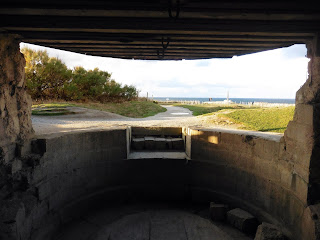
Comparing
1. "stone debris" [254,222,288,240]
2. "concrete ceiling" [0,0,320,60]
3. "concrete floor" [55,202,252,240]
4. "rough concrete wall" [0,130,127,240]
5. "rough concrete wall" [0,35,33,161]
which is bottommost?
"concrete floor" [55,202,252,240]

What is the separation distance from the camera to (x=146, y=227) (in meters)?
6.32

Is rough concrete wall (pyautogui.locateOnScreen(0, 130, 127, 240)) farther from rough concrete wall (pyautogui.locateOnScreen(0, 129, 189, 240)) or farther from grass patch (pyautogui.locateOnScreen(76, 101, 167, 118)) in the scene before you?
grass patch (pyautogui.locateOnScreen(76, 101, 167, 118))

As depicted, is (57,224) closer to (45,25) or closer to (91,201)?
(91,201)

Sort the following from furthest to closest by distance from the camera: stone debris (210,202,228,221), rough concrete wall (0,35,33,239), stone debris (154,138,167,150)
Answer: stone debris (154,138,167,150) < stone debris (210,202,228,221) < rough concrete wall (0,35,33,239)

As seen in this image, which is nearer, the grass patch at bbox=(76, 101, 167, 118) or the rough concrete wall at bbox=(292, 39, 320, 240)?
the rough concrete wall at bbox=(292, 39, 320, 240)

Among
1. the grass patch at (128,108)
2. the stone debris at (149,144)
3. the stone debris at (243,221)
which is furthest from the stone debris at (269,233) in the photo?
the grass patch at (128,108)

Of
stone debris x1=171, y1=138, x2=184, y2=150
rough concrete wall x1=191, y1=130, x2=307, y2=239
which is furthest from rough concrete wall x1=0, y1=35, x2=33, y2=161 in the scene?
rough concrete wall x1=191, y1=130, x2=307, y2=239

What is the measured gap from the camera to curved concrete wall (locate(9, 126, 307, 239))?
5.65 metres

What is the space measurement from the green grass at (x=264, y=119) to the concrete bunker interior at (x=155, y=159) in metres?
3.65

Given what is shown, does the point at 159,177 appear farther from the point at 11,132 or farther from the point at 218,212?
the point at 11,132

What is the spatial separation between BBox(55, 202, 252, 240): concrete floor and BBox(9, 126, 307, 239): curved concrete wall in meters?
0.51

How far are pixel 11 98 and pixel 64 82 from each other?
18880mm

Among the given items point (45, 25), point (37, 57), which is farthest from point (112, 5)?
point (37, 57)

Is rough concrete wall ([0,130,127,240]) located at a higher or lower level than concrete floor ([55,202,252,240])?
higher
